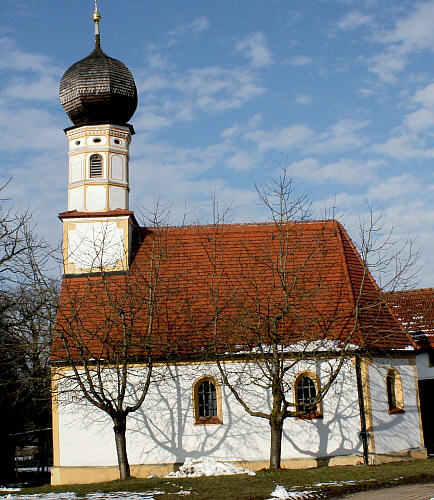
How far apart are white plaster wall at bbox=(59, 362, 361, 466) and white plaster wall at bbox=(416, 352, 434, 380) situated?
19.9 ft

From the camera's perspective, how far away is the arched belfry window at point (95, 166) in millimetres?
23203

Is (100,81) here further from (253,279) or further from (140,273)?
(253,279)

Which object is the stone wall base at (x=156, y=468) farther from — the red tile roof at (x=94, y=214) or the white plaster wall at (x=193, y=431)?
the red tile roof at (x=94, y=214)

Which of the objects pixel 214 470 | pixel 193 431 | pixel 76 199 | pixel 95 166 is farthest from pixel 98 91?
pixel 214 470

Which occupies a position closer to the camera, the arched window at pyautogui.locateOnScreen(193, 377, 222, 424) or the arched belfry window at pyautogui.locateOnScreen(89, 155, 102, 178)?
the arched window at pyautogui.locateOnScreen(193, 377, 222, 424)

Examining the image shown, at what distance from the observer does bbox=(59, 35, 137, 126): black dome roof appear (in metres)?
23.0

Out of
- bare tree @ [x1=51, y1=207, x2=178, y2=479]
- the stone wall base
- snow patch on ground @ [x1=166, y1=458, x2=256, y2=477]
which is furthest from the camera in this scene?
the stone wall base

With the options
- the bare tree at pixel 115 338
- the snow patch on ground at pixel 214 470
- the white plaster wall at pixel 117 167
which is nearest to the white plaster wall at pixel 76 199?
the white plaster wall at pixel 117 167

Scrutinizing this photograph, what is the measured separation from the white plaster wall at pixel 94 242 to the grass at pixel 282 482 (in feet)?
26.3

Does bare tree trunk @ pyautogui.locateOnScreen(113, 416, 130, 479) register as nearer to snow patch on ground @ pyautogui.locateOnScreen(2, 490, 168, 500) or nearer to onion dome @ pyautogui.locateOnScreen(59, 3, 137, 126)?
snow patch on ground @ pyautogui.locateOnScreen(2, 490, 168, 500)

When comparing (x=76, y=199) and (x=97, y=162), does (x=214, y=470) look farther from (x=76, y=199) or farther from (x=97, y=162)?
(x=97, y=162)

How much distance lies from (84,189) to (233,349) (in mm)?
8113

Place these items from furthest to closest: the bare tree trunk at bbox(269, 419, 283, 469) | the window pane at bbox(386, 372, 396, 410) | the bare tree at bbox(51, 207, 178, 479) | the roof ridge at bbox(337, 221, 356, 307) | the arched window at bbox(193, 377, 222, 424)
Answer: the roof ridge at bbox(337, 221, 356, 307) < the window pane at bbox(386, 372, 396, 410) < the arched window at bbox(193, 377, 222, 424) < the bare tree at bbox(51, 207, 178, 479) < the bare tree trunk at bbox(269, 419, 283, 469)

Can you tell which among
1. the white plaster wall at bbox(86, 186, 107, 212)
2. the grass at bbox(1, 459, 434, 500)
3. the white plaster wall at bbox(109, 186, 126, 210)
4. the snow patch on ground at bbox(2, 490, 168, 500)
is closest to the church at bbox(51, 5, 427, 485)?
the white plaster wall at bbox(86, 186, 107, 212)
